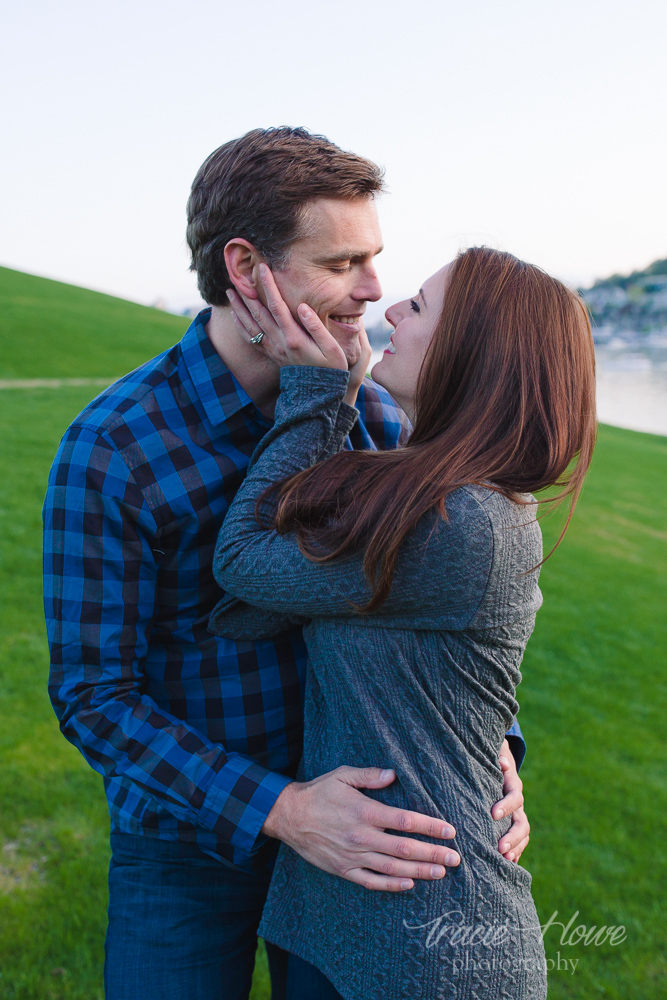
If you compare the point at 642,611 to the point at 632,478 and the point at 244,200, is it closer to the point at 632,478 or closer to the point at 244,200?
the point at 244,200

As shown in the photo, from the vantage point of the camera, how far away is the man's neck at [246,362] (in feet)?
7.35

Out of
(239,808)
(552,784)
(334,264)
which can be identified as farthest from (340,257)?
(552,784)

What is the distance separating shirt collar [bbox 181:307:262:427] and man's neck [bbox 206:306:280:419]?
3 cm

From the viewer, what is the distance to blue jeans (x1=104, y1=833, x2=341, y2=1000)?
78.9 inches

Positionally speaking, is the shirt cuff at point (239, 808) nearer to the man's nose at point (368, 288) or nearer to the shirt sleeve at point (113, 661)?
the shirt sleeve at point (113, 661)

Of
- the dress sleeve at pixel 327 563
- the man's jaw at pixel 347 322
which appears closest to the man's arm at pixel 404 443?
the man's jaw at pixel 347 322

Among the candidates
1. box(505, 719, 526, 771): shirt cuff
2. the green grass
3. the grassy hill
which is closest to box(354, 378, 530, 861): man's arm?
box(505, 719, 526, 771): shirt cuff

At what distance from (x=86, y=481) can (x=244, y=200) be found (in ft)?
3.13

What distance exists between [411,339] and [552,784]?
3924 millimetres

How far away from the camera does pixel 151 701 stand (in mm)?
1984

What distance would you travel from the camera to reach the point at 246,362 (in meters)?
2.24

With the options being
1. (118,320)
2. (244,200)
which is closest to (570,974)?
(244,200)

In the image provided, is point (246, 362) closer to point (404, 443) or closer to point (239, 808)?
point (404, 443)

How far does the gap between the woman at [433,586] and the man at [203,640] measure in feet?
0.31
